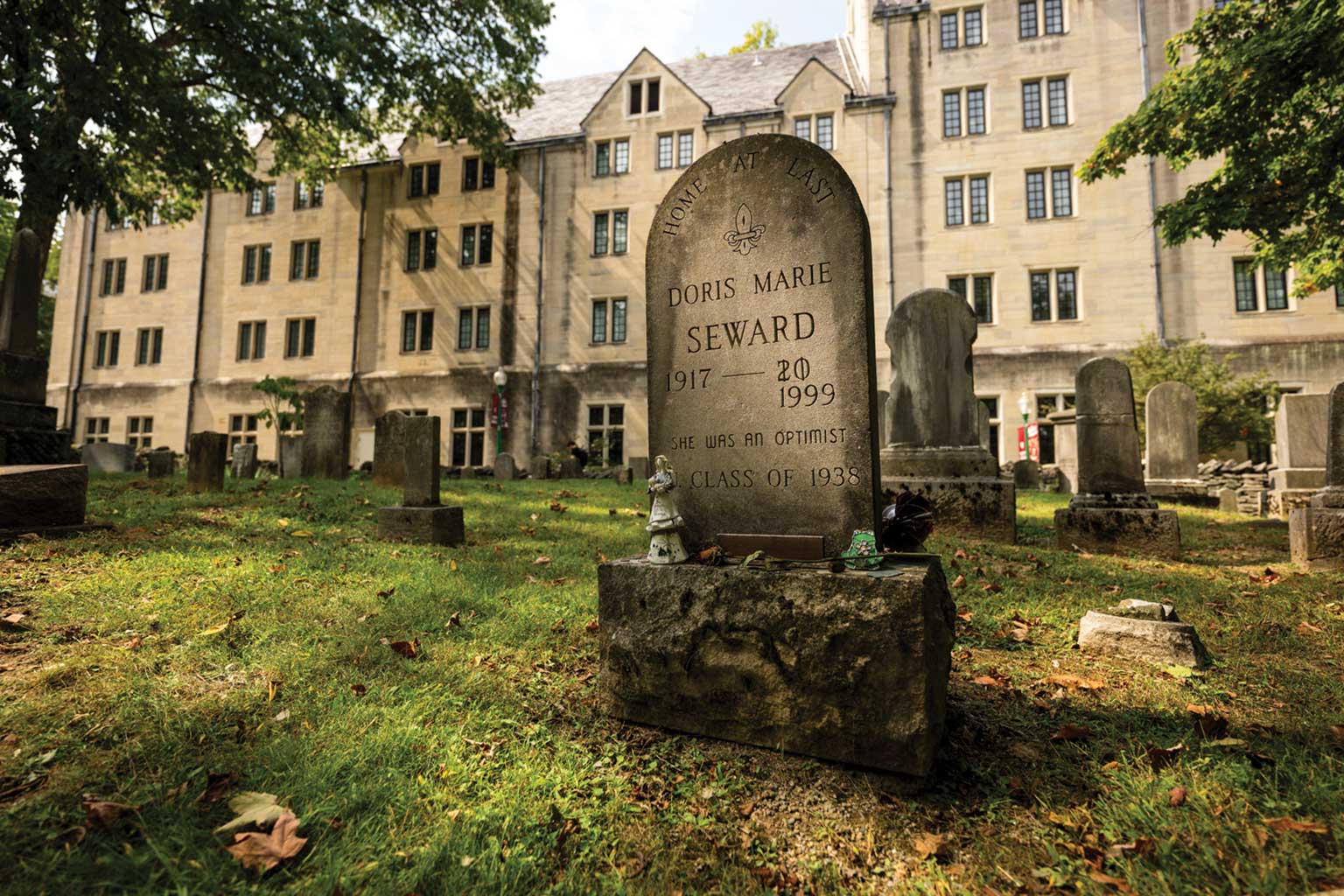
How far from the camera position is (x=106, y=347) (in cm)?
2567

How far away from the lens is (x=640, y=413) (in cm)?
2195

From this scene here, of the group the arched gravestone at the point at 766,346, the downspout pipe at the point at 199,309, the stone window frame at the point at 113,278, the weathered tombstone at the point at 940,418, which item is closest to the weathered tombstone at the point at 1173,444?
the weathered tombstone at the point at 940,418

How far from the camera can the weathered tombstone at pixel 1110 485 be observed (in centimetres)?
677

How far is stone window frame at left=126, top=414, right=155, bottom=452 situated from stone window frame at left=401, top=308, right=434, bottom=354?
11.4 meters

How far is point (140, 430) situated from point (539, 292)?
18066 mm

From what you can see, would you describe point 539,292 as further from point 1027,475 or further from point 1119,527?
point 1119,527

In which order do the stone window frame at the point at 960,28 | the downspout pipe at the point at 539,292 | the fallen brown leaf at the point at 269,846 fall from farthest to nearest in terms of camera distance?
the downspout pipe at the point at 539,292
the stone window frame at the point at 960,28
the fallen brown leaf at the point at 269,846

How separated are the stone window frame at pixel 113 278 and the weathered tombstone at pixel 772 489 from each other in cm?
3335

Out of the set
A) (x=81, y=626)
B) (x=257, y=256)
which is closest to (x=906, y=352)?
(x=81, y=626)

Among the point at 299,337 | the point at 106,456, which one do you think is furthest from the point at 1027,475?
the point at 299,337

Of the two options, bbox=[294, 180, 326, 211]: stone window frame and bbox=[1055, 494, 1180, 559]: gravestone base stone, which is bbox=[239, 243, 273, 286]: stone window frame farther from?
bbox=[1055, 494, 1180, 559]: gravestone base stone

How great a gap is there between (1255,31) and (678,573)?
1293 cm

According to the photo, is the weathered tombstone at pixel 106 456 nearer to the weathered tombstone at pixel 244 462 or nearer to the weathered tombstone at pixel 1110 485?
the weathered tombstone at pixel 244 462

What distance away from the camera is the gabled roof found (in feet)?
75.7
